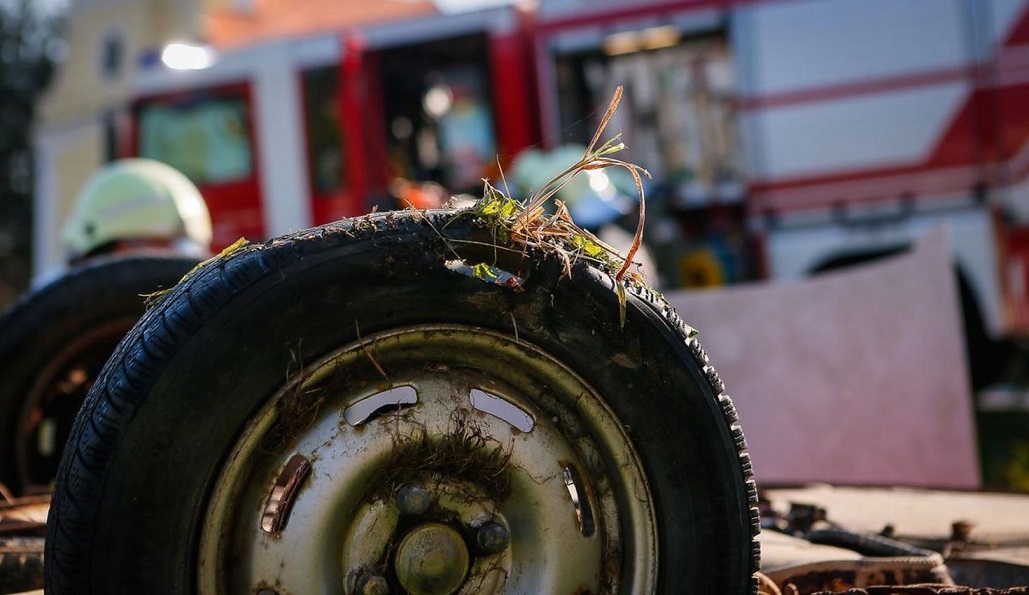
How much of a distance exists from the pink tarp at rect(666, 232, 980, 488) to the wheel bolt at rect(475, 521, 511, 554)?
367cm

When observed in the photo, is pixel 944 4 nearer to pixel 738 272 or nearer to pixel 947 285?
pixel 738 272

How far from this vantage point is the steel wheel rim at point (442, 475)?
1751mm

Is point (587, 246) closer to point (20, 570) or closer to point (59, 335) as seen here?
point (20, 570)

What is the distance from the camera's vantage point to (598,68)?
10461mm

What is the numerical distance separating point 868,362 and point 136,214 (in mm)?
3351

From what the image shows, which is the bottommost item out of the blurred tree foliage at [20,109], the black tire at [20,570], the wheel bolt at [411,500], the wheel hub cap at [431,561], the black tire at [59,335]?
the wheel hub cap at [431,561]

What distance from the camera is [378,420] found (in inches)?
71.5

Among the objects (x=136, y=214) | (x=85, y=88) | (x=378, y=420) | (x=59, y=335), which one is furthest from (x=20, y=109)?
(x=378, y=420)

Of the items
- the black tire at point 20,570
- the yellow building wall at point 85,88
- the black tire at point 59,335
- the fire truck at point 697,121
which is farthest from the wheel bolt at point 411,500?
the yellow building wall at point 85,88

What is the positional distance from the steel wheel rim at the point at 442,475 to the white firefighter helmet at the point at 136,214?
3.60 metres

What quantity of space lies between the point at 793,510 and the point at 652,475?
63.2 inches

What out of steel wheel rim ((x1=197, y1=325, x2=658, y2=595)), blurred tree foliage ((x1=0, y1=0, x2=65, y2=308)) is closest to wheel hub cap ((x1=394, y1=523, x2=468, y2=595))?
steel wheel rim ((x1=197, y1=325, x2=658, y2=595))

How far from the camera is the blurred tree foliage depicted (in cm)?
2119

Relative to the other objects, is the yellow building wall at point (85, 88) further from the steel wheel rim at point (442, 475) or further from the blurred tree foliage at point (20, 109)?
the steel wheel rim at point (442, 475)
